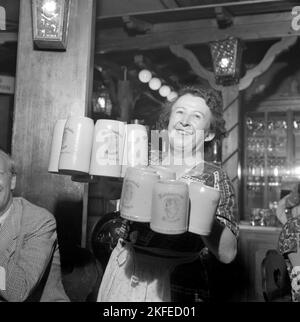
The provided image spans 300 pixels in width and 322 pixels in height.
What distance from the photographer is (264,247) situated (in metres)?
2.90

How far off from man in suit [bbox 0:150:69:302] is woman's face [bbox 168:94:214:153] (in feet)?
1.65

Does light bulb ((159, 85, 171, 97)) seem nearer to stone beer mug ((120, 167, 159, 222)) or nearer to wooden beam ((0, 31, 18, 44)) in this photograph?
wooden beam ((0, 31, 18, 44))

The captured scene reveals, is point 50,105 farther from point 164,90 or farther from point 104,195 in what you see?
point 164,90

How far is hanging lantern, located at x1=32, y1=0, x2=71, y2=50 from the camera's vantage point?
53.5 inches

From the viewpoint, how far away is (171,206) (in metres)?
0.85

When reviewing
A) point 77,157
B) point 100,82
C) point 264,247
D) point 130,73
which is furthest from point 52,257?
point 130,73

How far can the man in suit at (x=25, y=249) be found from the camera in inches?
45.5

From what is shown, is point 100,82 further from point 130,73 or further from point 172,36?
point 172,36

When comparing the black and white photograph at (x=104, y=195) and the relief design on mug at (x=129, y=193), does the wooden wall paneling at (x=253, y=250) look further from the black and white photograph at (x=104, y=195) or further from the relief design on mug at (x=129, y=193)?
the relief design on mug at (x=129, y=193)

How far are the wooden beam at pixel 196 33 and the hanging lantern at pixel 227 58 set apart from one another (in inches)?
4.1

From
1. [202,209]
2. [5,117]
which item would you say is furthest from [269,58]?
[5,117]

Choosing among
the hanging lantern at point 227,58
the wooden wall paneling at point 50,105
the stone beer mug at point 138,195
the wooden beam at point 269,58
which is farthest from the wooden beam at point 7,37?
the stone beer mug at point 138,195

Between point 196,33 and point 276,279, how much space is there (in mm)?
2307

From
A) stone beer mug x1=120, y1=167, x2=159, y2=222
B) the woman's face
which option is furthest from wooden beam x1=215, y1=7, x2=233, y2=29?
stone beer mug x1=120, y1=167, x2=159, y2=222
